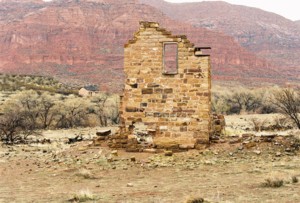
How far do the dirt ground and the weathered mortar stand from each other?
791mm

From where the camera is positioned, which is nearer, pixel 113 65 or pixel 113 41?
pixel 113 65

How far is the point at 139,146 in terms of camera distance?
1424 centimetres

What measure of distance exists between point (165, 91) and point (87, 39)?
140 meters

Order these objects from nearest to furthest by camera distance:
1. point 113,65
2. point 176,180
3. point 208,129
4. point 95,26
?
point 176,180, point 208,129, point 113,65, point 95,26

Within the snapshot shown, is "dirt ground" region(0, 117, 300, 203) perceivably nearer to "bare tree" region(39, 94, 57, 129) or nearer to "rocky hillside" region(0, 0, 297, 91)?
"bare tree" region(39, 94, 57, 129)

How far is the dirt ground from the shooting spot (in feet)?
28.7

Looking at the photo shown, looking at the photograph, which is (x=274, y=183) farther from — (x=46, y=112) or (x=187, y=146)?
(x=46, y=112)

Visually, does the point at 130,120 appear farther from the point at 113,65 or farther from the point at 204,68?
the point at 113,65

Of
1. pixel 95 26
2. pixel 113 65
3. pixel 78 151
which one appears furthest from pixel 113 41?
pixel 78 151

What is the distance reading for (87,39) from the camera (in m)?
151

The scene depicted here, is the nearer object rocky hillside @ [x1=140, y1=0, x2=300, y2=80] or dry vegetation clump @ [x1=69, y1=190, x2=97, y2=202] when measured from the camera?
dry vegetation clump @ [x1=69, y1=190, x2=97, y2=202]

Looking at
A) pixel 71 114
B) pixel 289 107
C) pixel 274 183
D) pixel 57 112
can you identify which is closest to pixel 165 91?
pixel 274 183

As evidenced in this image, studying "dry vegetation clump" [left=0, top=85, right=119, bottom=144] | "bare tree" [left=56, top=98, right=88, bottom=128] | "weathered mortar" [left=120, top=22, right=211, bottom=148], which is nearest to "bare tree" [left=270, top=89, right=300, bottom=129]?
"weathered mortar" [left=120, top=22, right=211, bottom=148]

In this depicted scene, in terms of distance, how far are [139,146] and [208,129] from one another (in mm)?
2122
